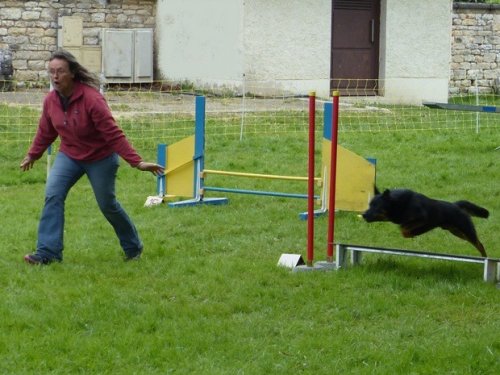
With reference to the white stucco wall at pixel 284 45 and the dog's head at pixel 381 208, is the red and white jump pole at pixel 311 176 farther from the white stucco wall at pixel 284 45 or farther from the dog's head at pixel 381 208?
the white stucco wall at pixel 284 45

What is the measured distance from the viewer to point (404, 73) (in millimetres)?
23266

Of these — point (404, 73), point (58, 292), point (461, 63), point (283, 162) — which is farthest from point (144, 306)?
point (461, 63)

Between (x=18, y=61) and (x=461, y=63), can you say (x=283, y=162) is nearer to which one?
(x=18, y=61)

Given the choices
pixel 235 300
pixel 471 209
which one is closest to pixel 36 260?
pixel 235 300

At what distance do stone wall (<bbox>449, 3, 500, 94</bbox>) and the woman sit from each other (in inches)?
728

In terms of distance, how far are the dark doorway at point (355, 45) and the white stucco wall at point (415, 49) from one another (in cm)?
21

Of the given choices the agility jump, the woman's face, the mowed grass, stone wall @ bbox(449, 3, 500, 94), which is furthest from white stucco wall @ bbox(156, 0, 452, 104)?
the woman's face

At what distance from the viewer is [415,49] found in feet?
76.6

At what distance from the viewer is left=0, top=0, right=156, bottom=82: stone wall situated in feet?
70.2

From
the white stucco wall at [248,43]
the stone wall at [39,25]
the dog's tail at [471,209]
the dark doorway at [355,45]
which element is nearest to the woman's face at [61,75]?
the dog's tail at [471,209]

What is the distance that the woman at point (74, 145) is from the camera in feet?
26.2

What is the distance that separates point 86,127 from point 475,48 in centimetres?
1929

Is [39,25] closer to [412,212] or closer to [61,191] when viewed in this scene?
[61,191]

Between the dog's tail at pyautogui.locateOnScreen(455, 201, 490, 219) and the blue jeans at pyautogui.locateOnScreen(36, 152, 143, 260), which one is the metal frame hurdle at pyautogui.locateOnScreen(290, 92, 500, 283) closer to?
the dog's tail at pyautogui.locateOnScreen(455, 201, 490, 219)
